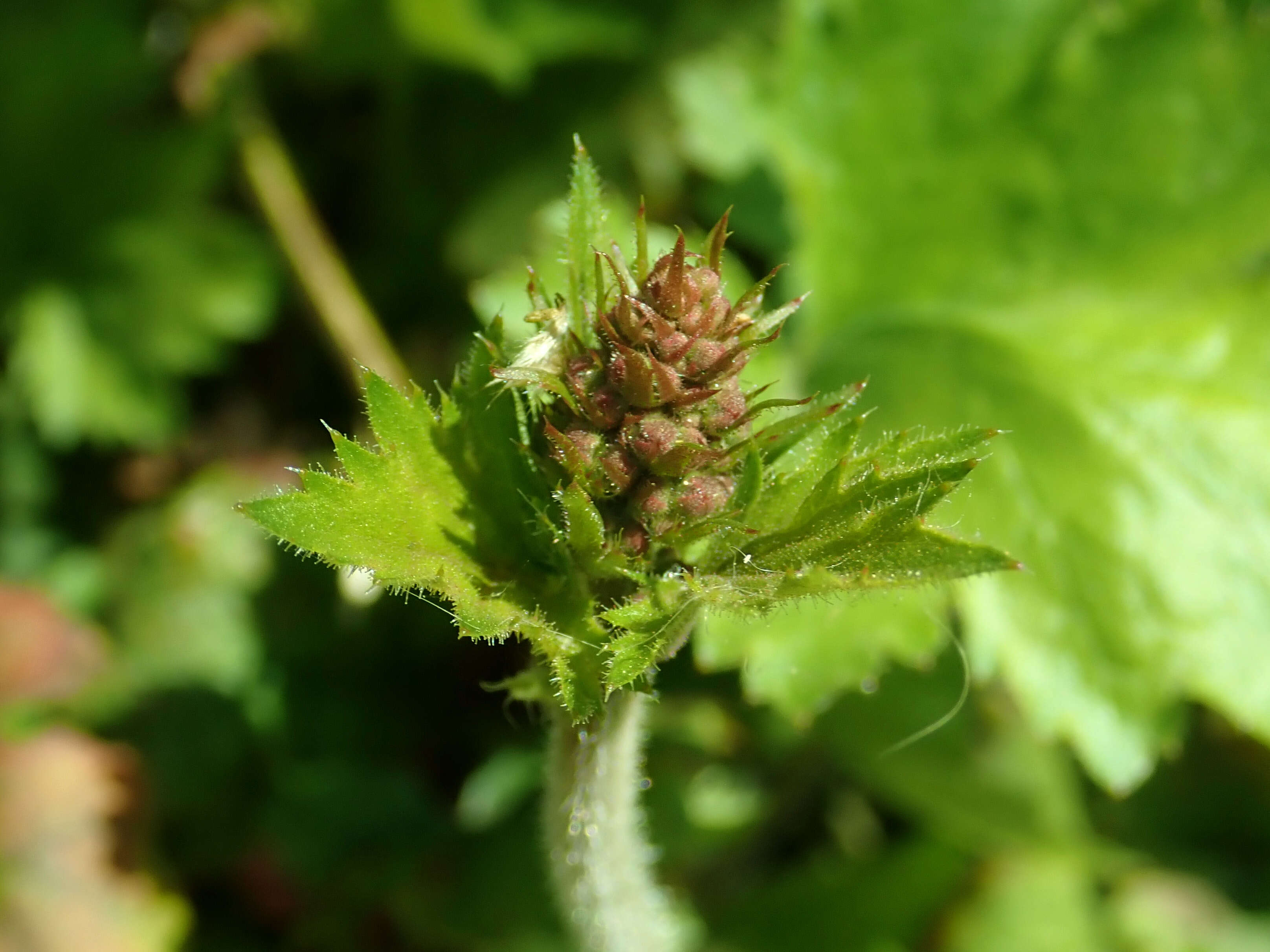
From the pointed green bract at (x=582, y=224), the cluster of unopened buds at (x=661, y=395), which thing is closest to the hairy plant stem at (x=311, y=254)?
the pointed green bract at (x=582, y=224)

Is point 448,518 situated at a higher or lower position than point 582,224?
lower

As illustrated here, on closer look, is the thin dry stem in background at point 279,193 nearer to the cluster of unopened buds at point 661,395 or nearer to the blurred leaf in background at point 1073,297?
the blurred leaf in background at point 1073,297

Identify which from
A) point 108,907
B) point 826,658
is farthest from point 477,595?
point 108,907

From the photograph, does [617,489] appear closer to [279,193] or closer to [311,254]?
[311,254]

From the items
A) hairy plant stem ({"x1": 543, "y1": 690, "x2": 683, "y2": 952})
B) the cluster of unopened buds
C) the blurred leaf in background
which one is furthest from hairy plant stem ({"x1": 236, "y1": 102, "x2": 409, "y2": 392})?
the cluster of unopened buds

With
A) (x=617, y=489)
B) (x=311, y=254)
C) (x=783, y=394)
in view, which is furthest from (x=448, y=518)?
(x=311, y=254)

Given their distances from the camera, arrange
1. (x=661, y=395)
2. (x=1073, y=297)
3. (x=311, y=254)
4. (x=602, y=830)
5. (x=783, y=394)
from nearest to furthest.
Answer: (x=661, y=395) < (x=602, y=830) < (x=783, y=394) < (x=1073, y=297) < (x=311, y=254)
